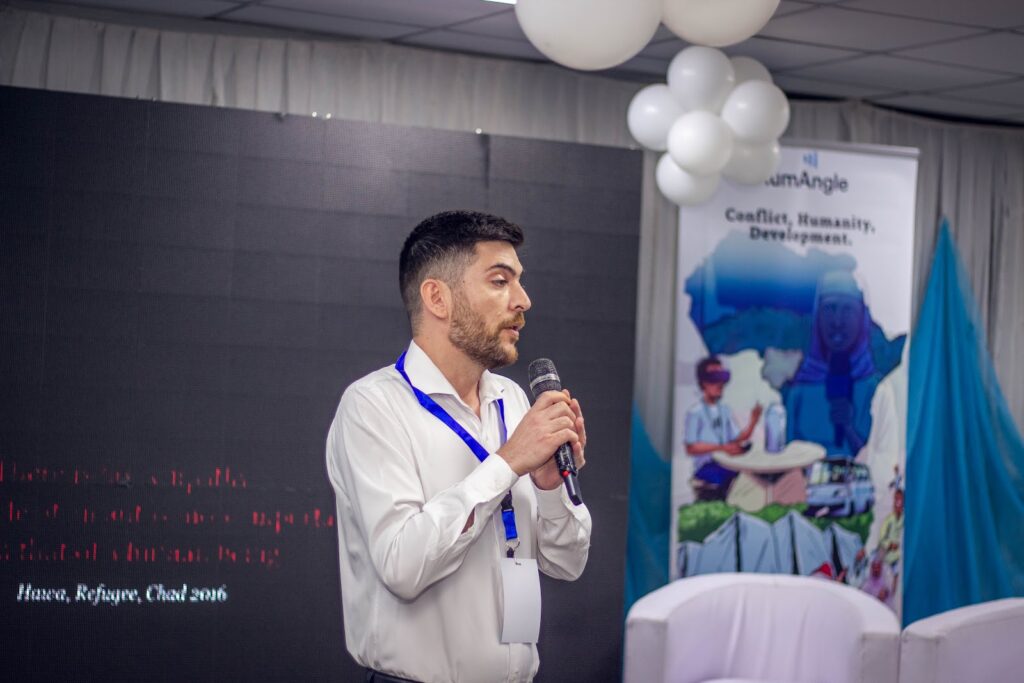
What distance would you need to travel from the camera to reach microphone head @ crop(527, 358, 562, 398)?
2.43m

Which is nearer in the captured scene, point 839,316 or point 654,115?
point 654,115

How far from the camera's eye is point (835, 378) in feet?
19.2

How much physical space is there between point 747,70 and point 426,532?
361 cm

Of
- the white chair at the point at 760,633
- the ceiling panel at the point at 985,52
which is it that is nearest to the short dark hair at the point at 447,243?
the white chair at the point at 760,633

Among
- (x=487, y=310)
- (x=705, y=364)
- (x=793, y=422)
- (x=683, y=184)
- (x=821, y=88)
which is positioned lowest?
(x=793, y=422)

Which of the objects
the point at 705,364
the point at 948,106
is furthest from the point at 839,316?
the point at 948,106

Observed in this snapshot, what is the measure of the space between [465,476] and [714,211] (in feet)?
11.8

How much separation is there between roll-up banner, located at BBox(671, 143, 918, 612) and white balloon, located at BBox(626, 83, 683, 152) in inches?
20.4

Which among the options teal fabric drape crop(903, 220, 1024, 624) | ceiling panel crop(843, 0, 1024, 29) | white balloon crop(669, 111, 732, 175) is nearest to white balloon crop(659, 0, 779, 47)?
ceiling panel crop(843, 0, 1024, 29)

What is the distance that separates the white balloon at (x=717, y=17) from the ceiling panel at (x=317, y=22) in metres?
2.07

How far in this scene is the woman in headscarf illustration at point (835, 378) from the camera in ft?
19.1

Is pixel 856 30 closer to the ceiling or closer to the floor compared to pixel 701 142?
closer to the ceiling

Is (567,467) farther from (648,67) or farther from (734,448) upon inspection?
(648,67)

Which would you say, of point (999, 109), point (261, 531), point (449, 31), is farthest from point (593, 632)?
point (999, 109)
